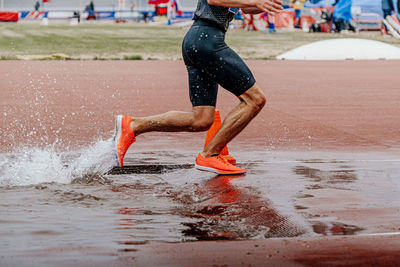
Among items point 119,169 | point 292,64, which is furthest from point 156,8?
point 119,169

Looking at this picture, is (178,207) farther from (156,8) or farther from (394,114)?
(156,8)

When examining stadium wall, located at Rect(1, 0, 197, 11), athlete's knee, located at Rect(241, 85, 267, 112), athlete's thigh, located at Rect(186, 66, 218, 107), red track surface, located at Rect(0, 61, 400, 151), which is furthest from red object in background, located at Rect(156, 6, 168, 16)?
athlete's knee, located at Rect(241, 85, 267, 112)

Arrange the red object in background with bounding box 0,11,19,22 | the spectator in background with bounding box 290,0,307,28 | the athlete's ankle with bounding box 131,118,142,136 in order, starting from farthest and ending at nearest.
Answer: the red object in background with bounding box 0,11,19,22 → the spectator in background with bounding box 290,0,307,28 → the athlete's ankle with bounding box 131,118,142,136

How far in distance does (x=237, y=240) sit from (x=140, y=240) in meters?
0.51

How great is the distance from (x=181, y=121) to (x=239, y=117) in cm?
47

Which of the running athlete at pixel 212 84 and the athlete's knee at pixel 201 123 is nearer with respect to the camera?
the running athlete at pixel 212 84

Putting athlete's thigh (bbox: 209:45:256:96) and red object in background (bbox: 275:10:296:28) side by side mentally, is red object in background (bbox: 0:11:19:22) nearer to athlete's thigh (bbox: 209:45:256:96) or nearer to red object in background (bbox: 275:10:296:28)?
red object in background (bbox: 275:10:296:28)

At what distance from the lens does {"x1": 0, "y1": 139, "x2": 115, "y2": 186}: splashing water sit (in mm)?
6566

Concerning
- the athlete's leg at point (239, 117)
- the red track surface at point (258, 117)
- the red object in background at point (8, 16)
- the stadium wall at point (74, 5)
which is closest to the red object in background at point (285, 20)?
the red object in background at point (8, 16)

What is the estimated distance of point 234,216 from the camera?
5270 mm

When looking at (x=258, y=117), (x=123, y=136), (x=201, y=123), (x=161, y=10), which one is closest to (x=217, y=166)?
(x=201, y=123)

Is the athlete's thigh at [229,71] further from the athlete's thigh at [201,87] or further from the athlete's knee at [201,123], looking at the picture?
the athlete's knee at [201,123]

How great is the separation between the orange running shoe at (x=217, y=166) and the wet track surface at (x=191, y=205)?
60 mm

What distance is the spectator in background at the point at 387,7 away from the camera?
37.8 meters
